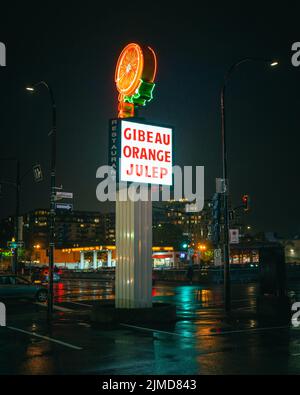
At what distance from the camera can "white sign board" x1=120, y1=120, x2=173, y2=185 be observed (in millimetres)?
17156

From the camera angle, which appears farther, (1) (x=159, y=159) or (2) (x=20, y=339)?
(1) (x=159, y=159)

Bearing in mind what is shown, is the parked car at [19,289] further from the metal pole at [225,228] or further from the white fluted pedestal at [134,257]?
the metal pole at [225,228]

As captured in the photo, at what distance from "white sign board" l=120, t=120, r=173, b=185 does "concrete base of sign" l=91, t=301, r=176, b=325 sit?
4218 millimetres

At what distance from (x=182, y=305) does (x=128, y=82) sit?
11.2 metres

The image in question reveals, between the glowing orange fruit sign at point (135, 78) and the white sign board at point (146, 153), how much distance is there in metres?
1.01

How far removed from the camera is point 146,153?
17.6 meters

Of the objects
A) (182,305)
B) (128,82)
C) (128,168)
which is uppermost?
(128,82)

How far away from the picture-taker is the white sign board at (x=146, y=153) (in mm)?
17156

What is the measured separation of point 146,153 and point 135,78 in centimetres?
259
